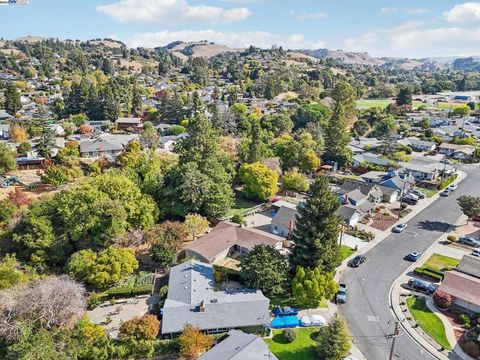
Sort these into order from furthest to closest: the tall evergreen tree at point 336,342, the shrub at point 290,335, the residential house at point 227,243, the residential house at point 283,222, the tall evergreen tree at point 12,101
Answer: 1. the tall evergreen tree at point 12,101
2. the residential house at point 283,222
3. the residential house at point 227,243
4. the shrub at point 290,335
5. the tall evergreen tree at point 336,342

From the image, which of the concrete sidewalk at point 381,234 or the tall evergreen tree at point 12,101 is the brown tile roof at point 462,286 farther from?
the tall evergreen tree at point 12,101

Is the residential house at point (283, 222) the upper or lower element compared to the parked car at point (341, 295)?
upper

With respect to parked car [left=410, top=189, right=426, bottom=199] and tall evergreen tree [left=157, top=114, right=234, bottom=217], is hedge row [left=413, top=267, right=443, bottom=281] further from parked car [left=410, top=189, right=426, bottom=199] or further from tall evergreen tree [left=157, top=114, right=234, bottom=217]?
tall evergreen tree [left=157, top=114, right=234, bottom=217]

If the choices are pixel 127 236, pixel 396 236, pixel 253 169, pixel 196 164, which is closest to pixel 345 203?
pixel 396 236

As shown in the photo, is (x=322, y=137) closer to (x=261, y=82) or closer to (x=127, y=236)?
(x=127, y=236)

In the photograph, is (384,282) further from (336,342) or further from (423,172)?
(423,172)

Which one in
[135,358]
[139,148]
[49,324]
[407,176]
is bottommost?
[135,358]

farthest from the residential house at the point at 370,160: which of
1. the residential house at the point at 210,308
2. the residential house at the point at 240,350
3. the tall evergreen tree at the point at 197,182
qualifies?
the residential house at the point at 240,350

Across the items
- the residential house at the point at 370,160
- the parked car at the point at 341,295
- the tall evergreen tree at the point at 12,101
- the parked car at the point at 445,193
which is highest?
the tall evergreen tree at the point at 12,101
